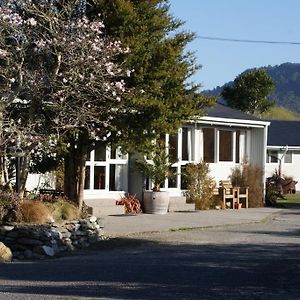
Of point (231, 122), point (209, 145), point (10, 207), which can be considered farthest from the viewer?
point (209, 145)

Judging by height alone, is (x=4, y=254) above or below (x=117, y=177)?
below

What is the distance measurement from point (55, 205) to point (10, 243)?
179cm

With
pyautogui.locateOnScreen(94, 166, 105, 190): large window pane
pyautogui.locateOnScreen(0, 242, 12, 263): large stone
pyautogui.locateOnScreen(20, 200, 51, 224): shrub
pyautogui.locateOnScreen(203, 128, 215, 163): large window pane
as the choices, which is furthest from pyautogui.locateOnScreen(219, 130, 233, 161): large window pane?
pyautogui.locateOnScreen(0, 242, 12, 263): large stone

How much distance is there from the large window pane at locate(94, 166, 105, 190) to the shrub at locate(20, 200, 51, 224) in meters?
7.34

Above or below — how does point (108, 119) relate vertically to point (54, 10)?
below

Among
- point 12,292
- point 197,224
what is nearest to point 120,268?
point 12,292

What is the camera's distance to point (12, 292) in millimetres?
9547

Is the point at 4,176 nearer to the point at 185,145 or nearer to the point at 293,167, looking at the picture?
the point at 185,145

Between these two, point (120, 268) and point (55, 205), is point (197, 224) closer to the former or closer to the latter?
point (55, 205)

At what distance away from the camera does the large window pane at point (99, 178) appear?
22528 millimetres

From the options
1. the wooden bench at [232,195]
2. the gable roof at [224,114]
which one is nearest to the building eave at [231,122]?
the gable roof at [224,114]

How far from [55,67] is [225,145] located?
1498cm

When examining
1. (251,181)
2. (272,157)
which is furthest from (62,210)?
(272,157)

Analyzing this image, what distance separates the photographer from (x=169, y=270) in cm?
1156
